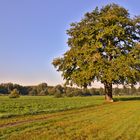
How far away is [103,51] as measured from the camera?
56625 millimetres

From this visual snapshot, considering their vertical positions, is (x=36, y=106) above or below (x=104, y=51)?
below

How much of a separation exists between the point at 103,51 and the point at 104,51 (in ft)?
1.01

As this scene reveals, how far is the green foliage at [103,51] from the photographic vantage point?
175 ft

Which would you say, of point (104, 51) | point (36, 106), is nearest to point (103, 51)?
point (104, 51)

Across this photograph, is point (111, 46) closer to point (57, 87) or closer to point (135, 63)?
point (135, 63)

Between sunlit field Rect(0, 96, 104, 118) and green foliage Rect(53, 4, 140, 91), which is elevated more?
green foliage Rect(53, 4, 140, 91)

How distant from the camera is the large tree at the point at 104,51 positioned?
53.2 m

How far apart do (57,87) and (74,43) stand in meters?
97.6

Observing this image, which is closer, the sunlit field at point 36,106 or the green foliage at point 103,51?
the sunlit field at point 36,106

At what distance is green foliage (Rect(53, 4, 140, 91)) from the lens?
175 ft

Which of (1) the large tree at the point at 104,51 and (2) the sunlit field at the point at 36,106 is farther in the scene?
(1) the large tree at the point at 104,51

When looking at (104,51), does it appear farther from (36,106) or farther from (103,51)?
(36,106)

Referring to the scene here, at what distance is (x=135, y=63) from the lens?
5262cm

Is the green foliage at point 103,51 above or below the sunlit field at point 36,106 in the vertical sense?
above
